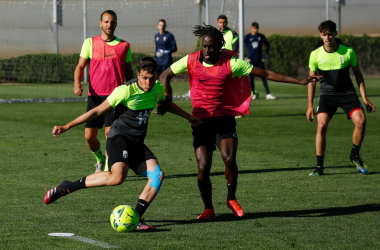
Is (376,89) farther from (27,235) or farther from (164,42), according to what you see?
(27,235)

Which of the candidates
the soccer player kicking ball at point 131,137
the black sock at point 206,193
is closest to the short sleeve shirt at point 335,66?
the black sock at point 206,193

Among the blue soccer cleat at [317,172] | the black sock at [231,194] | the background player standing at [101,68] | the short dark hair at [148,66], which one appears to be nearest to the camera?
the short dark hair at [148,66]

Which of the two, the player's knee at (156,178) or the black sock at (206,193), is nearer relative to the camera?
the player's knee at (156,178)

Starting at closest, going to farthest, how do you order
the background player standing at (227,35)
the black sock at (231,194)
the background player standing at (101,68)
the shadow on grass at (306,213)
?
the shadow on grass at (306,213), the black sock at (231,194), the background player standing at (101,68), the background player standing at (227,35)

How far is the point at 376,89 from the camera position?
2972 centimetres

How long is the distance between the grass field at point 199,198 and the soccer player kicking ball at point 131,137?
0.39 m

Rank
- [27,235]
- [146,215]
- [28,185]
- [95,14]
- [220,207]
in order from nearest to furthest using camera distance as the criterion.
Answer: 1. [27,235]
2. [146,215]
3. [220,207]
4. [28,185]
5. [95,14]

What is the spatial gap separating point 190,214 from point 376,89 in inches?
920

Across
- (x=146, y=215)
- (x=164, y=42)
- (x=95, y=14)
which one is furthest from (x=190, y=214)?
(x=95, y=14)

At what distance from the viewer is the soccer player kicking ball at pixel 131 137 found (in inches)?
282

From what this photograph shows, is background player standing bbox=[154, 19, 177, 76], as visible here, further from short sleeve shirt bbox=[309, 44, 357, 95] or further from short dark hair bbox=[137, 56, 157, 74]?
short dark hair bbox=[137, 56, 157, 74]

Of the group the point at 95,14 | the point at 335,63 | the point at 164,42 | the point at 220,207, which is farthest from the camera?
the point at 95,14

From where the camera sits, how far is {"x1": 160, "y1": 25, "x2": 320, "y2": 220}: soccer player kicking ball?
306 inches

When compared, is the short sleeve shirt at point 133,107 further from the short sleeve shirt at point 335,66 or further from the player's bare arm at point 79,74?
the short sleeve shirt at point 335,66
